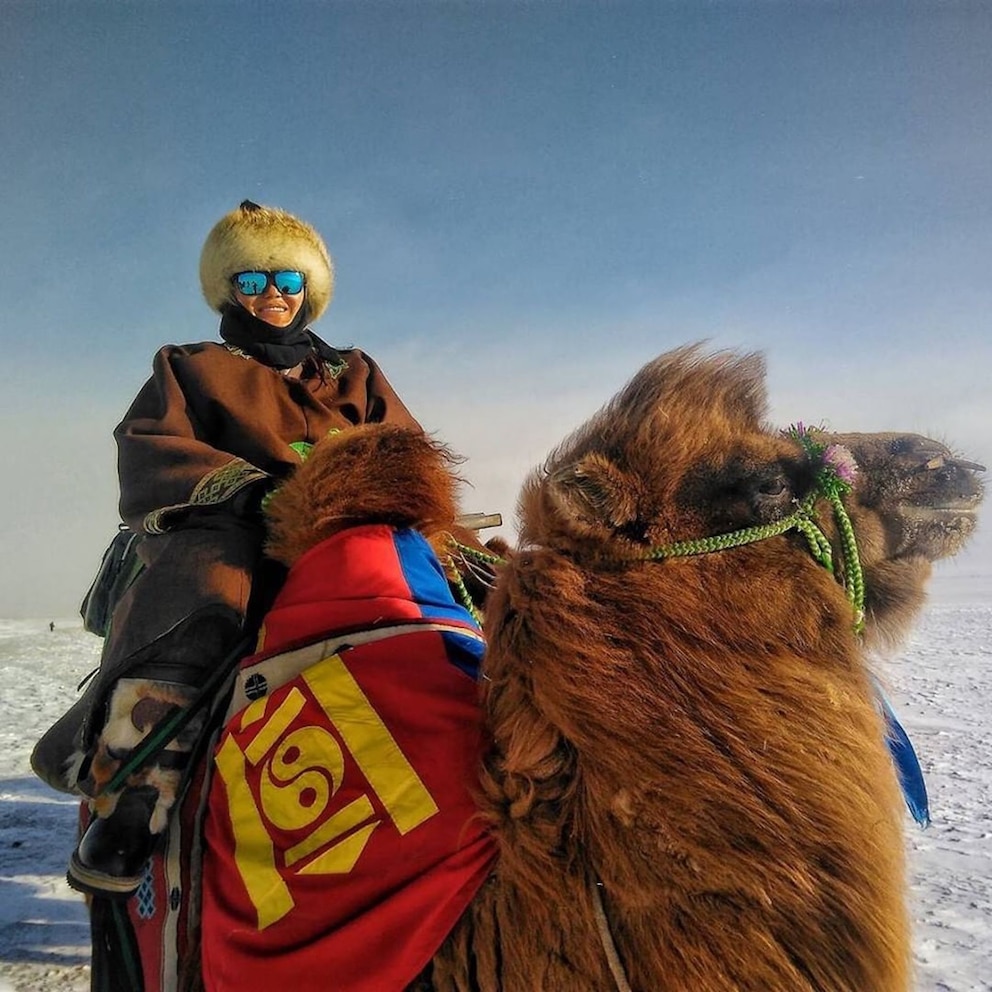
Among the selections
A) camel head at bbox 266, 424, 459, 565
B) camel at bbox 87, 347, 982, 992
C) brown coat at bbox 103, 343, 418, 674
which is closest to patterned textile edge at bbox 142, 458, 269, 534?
brown coat at bbox 103, 343, 418, 674

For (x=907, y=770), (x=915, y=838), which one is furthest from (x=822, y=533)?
(x=915, y=838)

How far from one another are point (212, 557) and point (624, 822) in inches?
55.6

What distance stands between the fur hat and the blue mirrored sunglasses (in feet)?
0.08

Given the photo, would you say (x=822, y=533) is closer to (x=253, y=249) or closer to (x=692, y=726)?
(x=692, y=726)

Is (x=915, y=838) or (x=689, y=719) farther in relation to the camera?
(x=915, y=838)

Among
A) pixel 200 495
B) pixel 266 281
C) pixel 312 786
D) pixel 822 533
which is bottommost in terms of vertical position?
pixel 312 786

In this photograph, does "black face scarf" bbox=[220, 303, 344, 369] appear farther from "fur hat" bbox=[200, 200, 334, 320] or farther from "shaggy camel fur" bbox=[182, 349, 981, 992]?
"shaggy camel fur" bbox=[182, 349, 981, 992]

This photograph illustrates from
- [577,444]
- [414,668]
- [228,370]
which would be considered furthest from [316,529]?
[228,370]

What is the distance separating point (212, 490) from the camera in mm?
2420

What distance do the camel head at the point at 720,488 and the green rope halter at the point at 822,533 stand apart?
15mm

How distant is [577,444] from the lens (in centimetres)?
183

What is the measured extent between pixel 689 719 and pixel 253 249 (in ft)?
8.65

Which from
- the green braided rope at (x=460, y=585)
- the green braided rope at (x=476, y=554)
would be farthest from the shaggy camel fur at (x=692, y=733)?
the green braided rope at (x=476, y=554)

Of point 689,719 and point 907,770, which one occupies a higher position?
point 689,719
